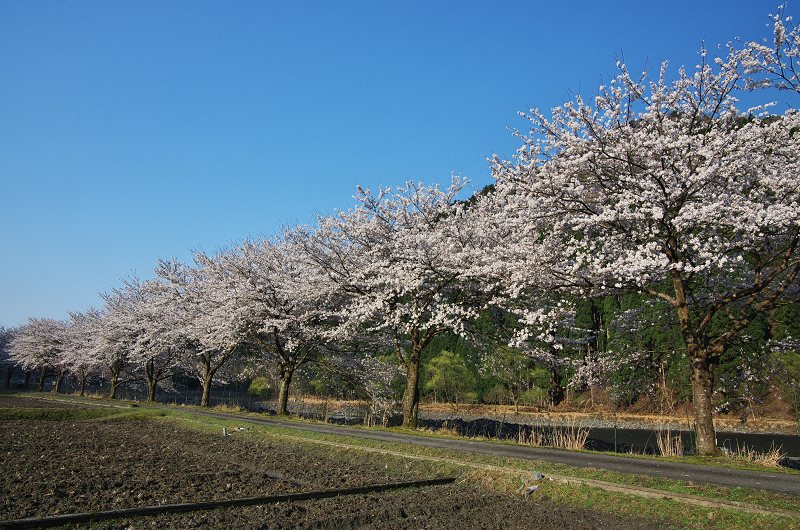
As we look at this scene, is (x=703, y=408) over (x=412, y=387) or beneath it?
over

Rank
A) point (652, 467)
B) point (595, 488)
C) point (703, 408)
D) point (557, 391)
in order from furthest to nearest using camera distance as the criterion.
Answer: point (557, 391) → point (703, 408) → point (652, 467) → point (595, 488)

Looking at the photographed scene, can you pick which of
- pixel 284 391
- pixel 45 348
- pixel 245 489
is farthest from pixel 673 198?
pixel 45 348

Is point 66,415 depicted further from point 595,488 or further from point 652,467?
point 652,467

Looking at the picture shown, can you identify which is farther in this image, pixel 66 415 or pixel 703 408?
pixel 66 415

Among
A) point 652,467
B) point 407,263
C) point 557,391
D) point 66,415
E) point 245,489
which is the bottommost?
point 66,415

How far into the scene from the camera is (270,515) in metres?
5.98

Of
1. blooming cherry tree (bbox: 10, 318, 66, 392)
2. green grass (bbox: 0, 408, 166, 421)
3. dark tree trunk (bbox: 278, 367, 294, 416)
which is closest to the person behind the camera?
green grass (bbox: 0, 408, 166, 421)

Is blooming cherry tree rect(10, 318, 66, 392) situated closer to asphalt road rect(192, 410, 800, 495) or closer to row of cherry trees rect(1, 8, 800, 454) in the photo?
row of cherry trees rect(1, 8, 800, 454)

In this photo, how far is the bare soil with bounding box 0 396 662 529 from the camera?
5.91 metres

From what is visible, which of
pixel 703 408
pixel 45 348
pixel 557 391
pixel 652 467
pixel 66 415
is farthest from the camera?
pixel 45 348

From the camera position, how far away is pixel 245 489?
736 cm

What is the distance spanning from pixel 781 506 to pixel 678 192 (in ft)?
21.3

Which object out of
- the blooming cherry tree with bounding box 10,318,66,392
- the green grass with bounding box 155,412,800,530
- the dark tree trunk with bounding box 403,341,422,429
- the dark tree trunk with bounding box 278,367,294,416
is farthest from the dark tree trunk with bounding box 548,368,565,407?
the blooming cherry tree with bounding box 10,318,66,392

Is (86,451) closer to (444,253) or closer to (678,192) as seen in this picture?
(444,253)
